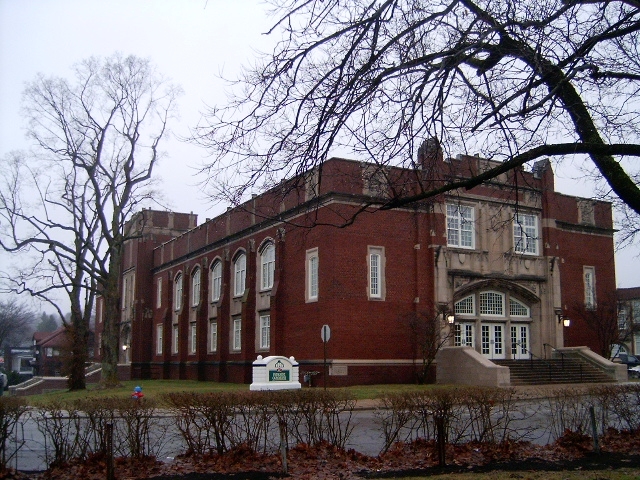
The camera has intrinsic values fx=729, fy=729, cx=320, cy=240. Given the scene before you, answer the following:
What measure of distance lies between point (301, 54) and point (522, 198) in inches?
1227

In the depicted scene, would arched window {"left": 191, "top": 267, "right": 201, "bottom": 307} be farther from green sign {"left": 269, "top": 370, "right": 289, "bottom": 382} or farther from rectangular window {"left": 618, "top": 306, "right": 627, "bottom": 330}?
rectangular window {"left": 618, "top": 306, "right": 627, "bottom": 330}

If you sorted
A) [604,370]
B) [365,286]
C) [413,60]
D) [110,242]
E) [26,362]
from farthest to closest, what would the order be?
[26,362] < [110,242] < [604,370] < [365,286] < [413,60]

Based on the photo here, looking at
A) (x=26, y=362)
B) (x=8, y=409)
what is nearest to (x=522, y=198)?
(x=8, y=409)

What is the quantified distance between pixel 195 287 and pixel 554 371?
25707mm

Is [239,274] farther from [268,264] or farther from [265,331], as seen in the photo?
[265,331]

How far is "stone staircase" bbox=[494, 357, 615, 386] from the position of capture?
34125mm

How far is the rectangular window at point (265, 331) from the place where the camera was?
3953 centimetres

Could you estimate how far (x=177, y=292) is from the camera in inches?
2143

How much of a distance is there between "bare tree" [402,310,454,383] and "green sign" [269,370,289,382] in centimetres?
672

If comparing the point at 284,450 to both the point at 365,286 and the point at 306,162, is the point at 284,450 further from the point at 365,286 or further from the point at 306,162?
the point at 365,286

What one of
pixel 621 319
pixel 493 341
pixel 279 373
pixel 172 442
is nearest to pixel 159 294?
pixel 493 341

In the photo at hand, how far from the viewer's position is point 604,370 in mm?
35844

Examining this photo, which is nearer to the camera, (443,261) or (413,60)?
(413,60)

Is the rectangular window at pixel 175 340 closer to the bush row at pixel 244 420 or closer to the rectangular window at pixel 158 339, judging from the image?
the rectangular window at pixel 158 339
